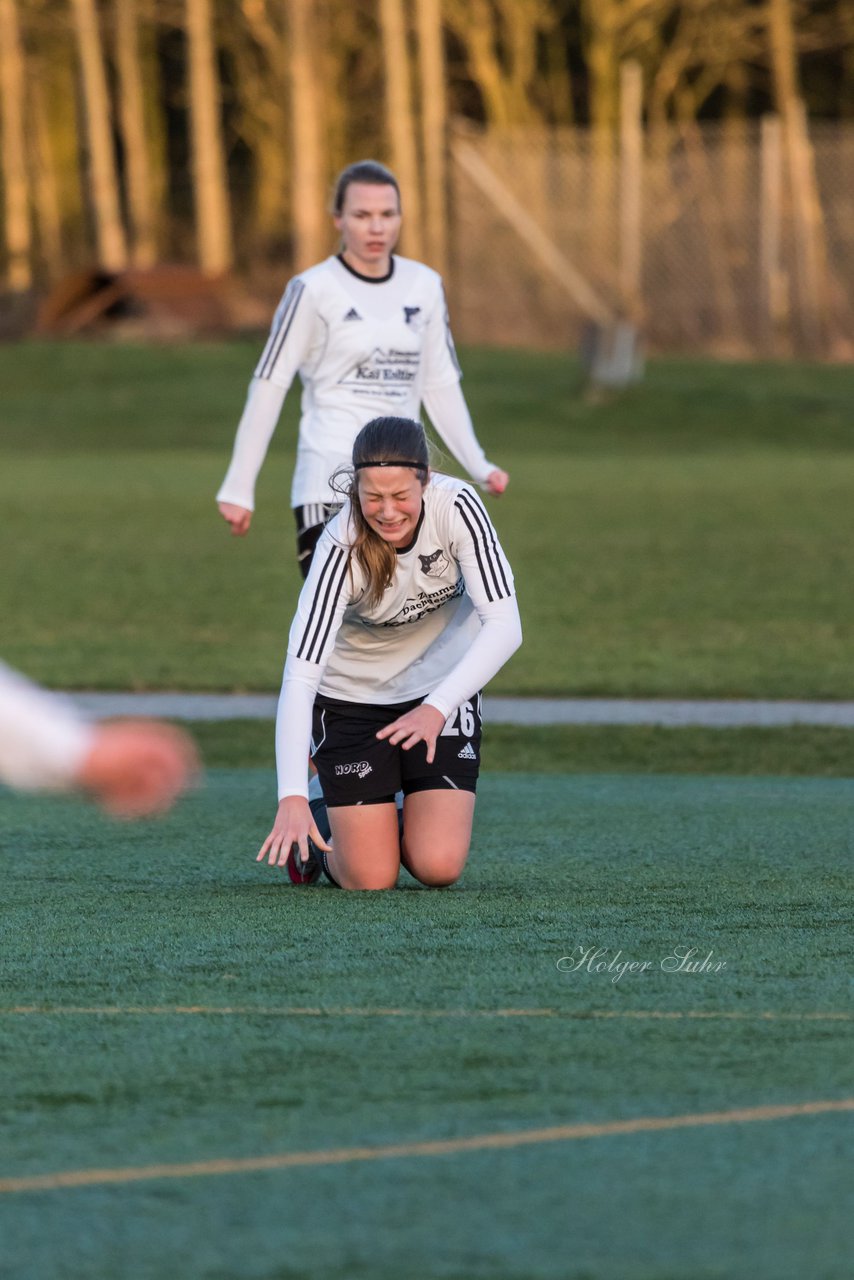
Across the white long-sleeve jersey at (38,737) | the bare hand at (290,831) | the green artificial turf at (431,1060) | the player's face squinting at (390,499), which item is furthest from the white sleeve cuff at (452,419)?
the white long-sleeve jersey at (38,737)

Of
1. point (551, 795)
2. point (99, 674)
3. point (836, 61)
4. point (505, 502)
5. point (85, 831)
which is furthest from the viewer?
point (836, 61)

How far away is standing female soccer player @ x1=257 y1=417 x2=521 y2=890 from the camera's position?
20.7ft

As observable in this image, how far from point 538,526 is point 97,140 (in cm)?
2952

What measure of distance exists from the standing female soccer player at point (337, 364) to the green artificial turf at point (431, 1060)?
1400 mm

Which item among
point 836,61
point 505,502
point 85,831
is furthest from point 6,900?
point 836,61

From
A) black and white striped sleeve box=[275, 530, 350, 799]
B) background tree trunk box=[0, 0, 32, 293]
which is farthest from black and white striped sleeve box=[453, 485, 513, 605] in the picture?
background tree trunk box=[0, 0, 32, 293]

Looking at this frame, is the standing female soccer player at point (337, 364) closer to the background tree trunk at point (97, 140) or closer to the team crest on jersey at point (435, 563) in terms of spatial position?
the team crest on jersey at point (435, 563)

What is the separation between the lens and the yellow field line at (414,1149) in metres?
3.92

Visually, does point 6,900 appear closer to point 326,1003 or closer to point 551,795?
point 326,1003

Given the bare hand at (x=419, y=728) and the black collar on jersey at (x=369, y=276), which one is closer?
the bare hand at (x=419, y=728)

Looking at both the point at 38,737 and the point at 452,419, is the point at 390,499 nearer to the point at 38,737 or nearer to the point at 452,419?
the point at 452,419

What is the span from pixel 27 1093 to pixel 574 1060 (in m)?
1.07

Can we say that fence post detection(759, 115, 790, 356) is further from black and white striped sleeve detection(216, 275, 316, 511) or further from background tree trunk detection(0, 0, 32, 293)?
black and white striped sleeve detection(216, 275, 316, 511)

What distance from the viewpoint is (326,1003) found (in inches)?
204
